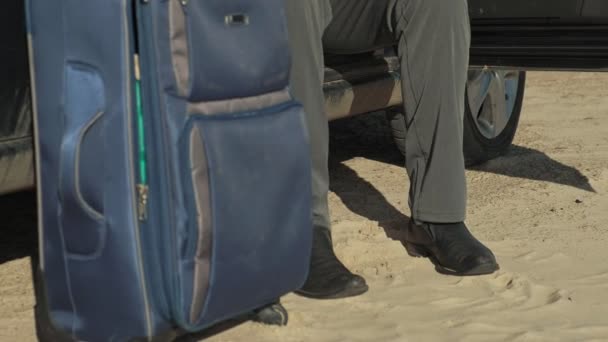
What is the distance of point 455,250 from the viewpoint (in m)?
2.67

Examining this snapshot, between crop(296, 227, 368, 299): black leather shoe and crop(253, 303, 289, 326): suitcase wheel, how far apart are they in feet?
0.59

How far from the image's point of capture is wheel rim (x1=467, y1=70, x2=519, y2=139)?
12.5 ft

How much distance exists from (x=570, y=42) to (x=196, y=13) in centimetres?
146

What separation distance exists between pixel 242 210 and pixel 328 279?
559 mm

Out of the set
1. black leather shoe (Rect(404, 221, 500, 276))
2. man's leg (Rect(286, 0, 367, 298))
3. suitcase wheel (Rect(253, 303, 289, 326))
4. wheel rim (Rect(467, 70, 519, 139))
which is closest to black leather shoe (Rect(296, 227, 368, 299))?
man's leg (Rect(286, 0, 367, 298))

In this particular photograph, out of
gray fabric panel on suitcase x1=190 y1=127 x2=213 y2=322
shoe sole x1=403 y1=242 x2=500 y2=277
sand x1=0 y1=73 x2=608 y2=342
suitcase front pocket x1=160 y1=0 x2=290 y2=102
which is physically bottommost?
sand x1=0 y1=73 x2=608 y2=342

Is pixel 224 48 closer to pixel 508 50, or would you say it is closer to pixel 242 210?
pixel 242 210

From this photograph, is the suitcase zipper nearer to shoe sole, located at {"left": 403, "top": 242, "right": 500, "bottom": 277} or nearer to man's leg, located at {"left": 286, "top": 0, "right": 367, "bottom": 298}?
man's leg, located at {"left": 286, "top": 0, "right": 367, "bottom": 298}

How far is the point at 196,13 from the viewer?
1895 millimetres

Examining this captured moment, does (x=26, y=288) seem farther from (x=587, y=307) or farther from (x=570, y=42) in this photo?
(x=570, y=42)

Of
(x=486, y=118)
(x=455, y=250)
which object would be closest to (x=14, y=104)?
(x=455, y=250)

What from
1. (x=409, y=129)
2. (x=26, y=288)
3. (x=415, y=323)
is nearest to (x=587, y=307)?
(x=415, y=323)

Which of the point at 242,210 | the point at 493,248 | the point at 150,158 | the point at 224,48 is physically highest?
the point at 224,48

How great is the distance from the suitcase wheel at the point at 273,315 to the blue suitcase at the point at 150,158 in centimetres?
29
